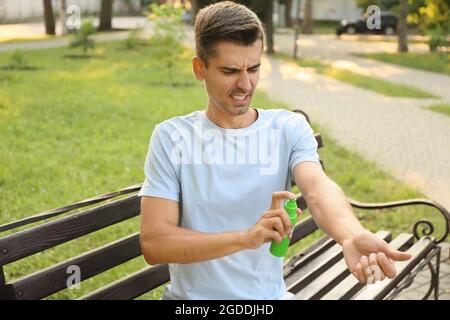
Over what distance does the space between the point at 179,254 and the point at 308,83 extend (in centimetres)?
1520

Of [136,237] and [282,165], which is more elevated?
[282,165]

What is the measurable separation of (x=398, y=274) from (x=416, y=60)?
69.2 ft

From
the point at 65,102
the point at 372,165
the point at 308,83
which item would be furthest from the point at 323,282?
the point at 308,83

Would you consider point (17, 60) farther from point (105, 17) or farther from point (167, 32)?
point (105, 17)

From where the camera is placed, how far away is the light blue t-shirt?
2.27m

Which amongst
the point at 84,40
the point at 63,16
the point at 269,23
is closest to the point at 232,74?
the point at 84,40

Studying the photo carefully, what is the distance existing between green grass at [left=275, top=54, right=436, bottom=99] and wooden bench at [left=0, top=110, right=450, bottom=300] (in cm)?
1148

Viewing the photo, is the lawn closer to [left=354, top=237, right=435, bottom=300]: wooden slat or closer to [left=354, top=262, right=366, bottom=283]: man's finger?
[left=354, top=237, right=435, bottom=300]: wooden slat

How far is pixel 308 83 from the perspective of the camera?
1708cm

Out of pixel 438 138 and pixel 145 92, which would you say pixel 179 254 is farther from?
pixel 145 92

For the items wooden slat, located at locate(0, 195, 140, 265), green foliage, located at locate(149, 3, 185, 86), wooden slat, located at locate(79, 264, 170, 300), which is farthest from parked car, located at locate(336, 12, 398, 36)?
wooden slat, located at locate(0, 195, 140, 265)

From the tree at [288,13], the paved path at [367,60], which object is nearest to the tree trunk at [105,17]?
the paved path at [367,60]

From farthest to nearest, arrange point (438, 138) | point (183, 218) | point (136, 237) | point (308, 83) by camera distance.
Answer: point (308, 83)
point (438, 138)
point (136, 237)
point (183, 218)

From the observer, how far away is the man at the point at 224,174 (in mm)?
2202
